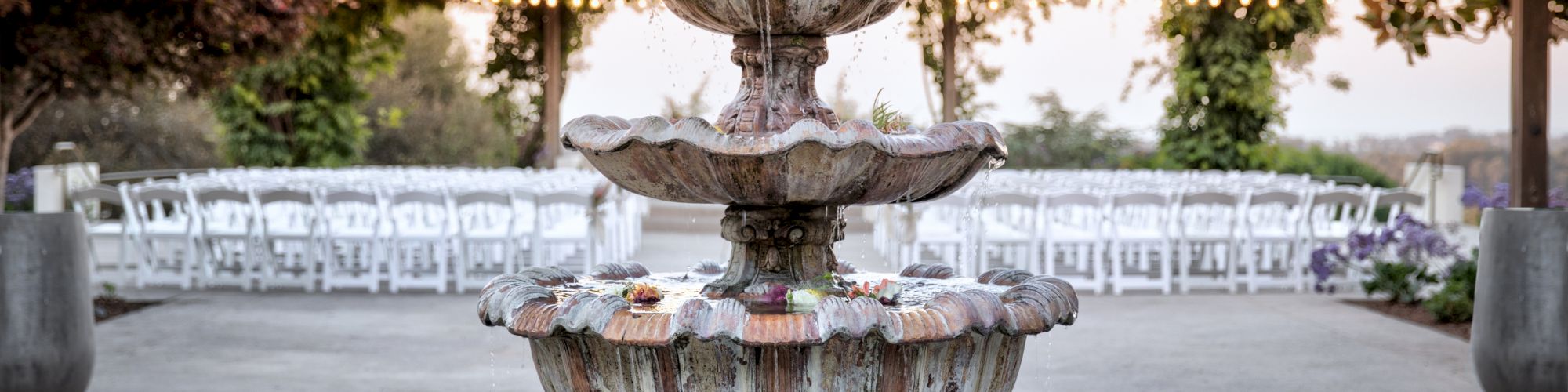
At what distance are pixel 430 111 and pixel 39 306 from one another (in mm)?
20835

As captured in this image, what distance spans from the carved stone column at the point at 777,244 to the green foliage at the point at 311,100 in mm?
14827

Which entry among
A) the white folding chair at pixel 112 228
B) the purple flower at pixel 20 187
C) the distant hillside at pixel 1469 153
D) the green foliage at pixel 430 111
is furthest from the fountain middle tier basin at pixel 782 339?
the green foliage at pixel 430 111

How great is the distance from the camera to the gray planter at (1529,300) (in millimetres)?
4281

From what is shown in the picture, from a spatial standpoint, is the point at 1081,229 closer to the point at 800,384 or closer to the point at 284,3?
the point at 284,3

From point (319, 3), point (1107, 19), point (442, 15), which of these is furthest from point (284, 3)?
point (442, 15)

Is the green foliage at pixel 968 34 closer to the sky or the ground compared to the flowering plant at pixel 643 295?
closer to the sky

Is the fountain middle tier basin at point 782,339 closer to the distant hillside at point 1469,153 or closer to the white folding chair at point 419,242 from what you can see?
the white folding chair at point 419,242

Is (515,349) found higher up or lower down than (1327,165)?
lower down

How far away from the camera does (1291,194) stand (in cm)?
874

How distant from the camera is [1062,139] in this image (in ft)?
70.7

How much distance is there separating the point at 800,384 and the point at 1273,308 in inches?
220

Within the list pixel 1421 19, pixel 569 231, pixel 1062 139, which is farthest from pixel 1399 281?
pixel 1062 139

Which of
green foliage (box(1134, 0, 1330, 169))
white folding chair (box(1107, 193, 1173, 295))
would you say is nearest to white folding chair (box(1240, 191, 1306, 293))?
white folding chair (box(1107, 193, 1173, 295))

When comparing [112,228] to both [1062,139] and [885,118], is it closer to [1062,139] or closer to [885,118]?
[885,118]
